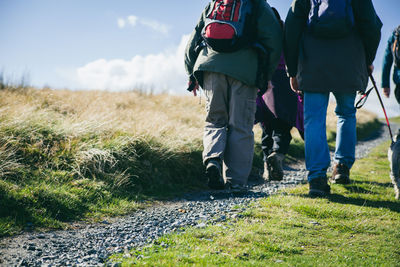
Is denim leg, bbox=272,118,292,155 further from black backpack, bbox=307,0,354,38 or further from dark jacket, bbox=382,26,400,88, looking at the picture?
dark jacket, bbox=382,26,400,88

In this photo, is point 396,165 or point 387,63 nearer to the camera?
point 396,165

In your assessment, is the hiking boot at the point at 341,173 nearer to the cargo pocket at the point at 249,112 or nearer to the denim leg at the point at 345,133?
the denim leg at the point at 345,133

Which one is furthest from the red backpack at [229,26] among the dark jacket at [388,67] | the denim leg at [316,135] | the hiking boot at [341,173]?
the dark jacket at [388,67]

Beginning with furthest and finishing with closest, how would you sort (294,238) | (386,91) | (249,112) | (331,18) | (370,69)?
(386,91) → (370,69) → (249,112) → (331,18) → (294,238)

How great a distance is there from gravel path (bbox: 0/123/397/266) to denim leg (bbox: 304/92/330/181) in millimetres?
770

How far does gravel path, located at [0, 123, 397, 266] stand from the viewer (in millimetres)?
2277

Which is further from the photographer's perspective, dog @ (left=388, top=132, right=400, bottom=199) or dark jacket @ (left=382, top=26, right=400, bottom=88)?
dark jacket @ (left=382, top=26, right=400, bottom=88)

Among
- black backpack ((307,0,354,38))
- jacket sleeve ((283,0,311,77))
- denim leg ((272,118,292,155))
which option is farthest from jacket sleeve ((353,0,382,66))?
denim leg ((272,118,292,155))

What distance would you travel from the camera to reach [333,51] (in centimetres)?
352

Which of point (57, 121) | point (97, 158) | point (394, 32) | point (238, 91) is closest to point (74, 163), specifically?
point (97, 158)

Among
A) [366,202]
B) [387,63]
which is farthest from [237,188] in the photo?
[387,63]

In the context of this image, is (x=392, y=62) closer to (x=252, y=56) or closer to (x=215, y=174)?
(x=252, y=56)

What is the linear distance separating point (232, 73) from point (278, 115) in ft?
4.23

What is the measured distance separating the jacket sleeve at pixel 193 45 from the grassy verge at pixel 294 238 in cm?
181
